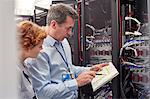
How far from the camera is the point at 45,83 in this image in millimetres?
1719

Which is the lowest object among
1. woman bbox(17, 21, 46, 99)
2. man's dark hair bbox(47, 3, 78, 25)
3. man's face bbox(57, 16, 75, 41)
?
woman bbox(17, 21, 46, 99)

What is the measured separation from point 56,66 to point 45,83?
17 centimetres

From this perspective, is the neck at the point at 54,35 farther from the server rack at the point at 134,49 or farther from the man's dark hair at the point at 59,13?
the server rack at the point at 134,49

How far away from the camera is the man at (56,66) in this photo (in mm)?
1717

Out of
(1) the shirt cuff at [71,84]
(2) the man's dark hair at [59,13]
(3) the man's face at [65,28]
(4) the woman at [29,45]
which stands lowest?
(1) the shirt cuff at [71,84]

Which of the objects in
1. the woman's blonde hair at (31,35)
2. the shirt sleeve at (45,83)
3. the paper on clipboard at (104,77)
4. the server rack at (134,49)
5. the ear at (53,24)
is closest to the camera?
the woman's blonde hair at (31,35)

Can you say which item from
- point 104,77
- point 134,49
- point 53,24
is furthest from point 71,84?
point 134,49

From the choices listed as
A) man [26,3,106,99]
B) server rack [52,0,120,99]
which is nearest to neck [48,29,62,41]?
man [26,3,106,99]

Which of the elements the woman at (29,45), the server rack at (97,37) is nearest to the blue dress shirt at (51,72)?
the woman at (29,45)

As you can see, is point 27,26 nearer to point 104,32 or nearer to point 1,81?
point 1,81

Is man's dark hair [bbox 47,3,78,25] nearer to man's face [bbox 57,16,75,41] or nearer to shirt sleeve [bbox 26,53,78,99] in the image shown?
man's face [bbox 57,16,75,41]

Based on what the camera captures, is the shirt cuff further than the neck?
No

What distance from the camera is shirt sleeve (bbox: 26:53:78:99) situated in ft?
5.59

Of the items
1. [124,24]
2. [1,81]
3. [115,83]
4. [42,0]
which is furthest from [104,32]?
[1,81]
